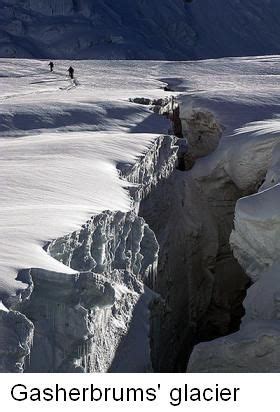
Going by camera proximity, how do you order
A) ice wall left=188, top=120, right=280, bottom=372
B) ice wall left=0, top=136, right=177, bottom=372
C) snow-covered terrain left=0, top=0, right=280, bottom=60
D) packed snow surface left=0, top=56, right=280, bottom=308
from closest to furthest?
ice wall left=0, top=136, right=177, bottom=372 < packed snow surface left=0, top=56, right=280, bottom=308 < ice wall left=188, top=120, right=280, bottom=372 < snow-covered terrain left=0, top=0, right=280, bottom=60

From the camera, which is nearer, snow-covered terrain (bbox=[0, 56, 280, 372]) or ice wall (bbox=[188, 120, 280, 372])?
snow-covered terrain (bbox=[0, 56, 280, 372])

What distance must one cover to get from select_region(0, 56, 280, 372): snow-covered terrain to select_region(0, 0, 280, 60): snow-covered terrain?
1977 cm

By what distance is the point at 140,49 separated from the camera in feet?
111

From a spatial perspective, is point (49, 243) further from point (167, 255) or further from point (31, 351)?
point (167, 255)

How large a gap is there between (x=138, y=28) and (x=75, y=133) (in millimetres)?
28049

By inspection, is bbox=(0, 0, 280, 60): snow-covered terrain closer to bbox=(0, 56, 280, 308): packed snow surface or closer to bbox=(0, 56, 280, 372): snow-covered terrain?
bbox=(0, 56, 280, 308): packed snow surface

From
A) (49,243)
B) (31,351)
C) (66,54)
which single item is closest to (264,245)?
(49,243)

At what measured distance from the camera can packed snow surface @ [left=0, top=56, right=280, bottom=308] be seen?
445 cm

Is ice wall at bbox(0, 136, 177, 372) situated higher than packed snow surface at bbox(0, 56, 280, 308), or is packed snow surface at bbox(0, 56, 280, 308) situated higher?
packed snow surface at bbox(0, 56, 280, 308)

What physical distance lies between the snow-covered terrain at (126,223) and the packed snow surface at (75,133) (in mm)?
19

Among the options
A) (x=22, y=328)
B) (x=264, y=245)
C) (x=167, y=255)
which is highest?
(x=22, y=328)

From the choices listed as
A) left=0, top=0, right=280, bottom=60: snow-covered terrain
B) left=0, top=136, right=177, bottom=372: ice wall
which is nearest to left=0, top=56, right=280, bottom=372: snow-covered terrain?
left=0, top=136, right=177, bottom=372: ice wall

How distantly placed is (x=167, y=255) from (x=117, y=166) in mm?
1515

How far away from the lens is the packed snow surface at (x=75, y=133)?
4.45m
